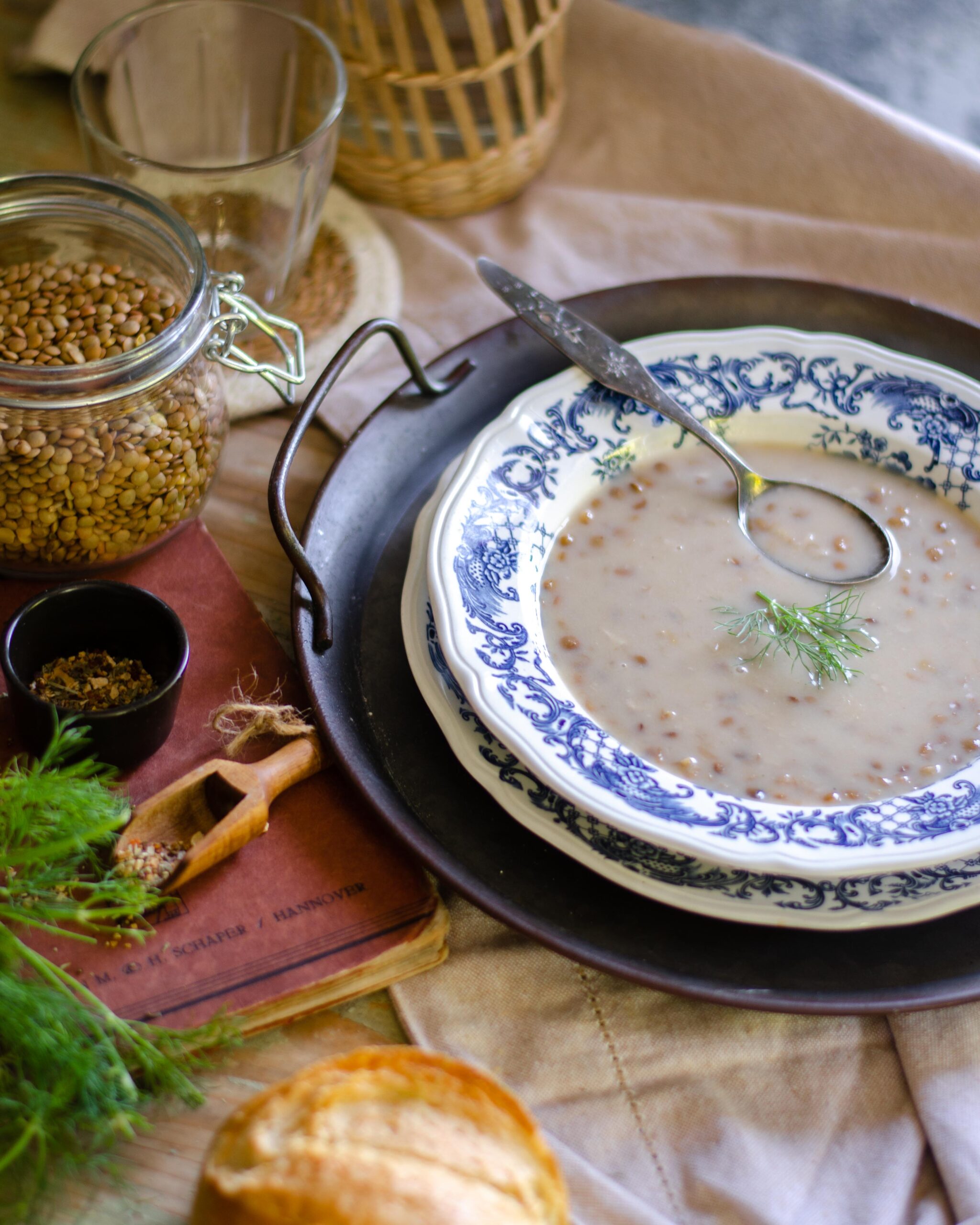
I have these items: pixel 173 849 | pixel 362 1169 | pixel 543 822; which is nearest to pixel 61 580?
pixel 173 849

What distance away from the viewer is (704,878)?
44.9 inches

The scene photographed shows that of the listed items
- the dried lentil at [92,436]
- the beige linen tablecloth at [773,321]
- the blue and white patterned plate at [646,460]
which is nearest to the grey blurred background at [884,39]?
the beige linen tablecloth at [773,321]

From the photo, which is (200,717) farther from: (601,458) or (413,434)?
(601,458)

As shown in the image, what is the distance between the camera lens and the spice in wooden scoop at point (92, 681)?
1233 mm

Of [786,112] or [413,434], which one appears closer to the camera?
[413,434]

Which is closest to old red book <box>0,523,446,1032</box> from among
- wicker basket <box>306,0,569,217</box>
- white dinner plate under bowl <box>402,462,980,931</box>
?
white dinner plate under bowl <box>402,462,980,931</box>

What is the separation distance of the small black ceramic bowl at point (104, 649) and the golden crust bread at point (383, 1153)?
385mm

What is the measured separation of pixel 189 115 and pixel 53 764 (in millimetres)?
1192

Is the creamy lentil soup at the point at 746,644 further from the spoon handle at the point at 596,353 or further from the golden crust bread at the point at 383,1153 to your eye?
the golden crust bread at the point at 383,1153

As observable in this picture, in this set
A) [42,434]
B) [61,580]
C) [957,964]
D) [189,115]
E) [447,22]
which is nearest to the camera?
[957,964]

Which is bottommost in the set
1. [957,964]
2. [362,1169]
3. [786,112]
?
[957,964]

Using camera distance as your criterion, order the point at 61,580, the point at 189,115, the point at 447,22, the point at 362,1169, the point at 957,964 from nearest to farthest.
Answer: the point at 362,1169
the point at 957,964
the point at 61,580
the point at 447,22
the point at 189,115

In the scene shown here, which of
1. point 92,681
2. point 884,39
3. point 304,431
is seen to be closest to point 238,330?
point 304,431

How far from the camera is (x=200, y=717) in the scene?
51.8 inches
